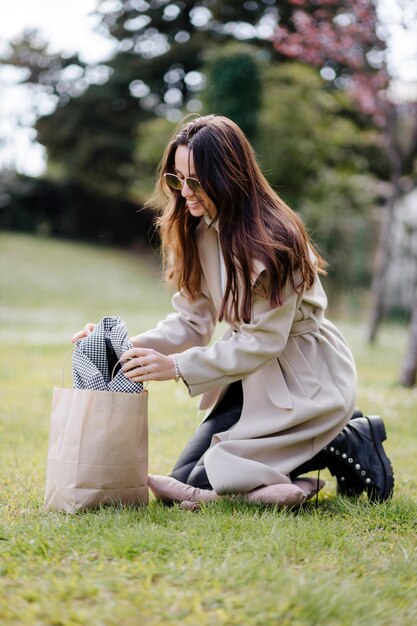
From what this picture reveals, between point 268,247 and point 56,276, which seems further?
point 56,276

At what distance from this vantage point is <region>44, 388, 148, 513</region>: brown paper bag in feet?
8.82

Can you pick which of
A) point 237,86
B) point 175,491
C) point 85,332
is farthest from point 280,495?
point 237,86

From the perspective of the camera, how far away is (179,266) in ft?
10.5

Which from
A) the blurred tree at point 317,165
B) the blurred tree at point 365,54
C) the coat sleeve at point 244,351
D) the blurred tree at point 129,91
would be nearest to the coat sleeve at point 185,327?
the coat sleeve at point 244,351

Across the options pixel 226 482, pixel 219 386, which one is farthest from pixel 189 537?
pixel 219 386

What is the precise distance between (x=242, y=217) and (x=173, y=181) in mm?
299

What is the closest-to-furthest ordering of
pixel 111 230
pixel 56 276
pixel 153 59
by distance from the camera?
Answer: pixel 56 276 → pixel 153 59 → pixel 111 230

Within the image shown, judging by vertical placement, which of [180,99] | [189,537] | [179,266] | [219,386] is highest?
[180,99]

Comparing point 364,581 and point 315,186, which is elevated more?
point 315,186

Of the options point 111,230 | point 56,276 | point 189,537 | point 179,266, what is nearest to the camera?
point 189,537

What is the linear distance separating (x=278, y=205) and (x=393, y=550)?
4.18ft

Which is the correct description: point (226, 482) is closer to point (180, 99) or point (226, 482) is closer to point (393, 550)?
point (393, 550)

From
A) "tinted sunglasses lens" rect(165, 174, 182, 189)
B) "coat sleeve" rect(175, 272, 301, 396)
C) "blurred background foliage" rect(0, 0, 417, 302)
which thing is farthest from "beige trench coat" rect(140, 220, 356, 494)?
"blurred background foliage" rect(0, 0, 417, 302)

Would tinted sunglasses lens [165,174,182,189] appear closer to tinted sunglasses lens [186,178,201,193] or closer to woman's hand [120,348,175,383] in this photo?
tinted sunglasses lens [186,178,201,193]
